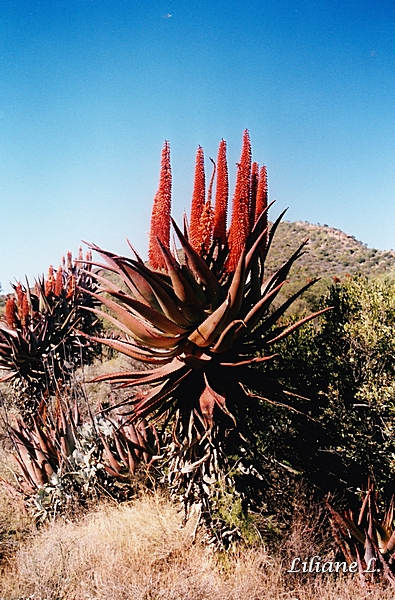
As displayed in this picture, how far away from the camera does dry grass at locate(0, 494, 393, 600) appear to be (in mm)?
3391

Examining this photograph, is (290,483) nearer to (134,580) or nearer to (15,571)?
(134,580)

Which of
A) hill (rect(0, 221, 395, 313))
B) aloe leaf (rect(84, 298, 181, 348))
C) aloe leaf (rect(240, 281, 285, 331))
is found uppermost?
hill (rect(0, 221, 395, 313))

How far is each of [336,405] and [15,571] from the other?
3.41m

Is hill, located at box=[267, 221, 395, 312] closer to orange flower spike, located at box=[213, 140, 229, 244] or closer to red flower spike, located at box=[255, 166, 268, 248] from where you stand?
red flower spike, located at box=[255, 166, 268, 248]

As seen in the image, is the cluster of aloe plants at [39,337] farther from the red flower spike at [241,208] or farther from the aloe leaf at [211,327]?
the red flower spike at [241,208]

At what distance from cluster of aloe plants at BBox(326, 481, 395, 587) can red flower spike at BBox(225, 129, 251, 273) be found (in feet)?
7.34

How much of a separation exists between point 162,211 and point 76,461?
11.1ft

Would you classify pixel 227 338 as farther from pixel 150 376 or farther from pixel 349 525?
→ pixel 349 525

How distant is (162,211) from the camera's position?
3232 millimetres

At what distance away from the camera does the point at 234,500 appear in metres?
3.47

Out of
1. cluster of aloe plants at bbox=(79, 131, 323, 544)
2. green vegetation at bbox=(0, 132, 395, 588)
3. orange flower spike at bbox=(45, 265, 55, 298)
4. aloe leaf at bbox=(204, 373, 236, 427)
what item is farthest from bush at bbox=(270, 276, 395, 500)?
orange flower spike at bbox=(45, 265, 55, 298)

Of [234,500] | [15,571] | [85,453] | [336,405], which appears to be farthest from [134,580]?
[336,405]

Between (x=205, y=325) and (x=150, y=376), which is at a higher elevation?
(x=205, y=325)
